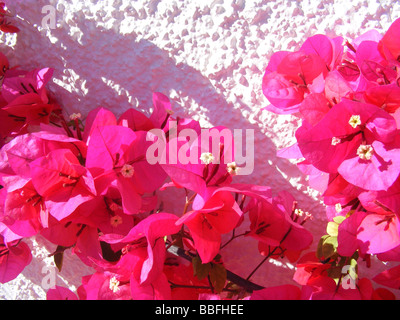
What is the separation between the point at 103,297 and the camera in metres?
0.67

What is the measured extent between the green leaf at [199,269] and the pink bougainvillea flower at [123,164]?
14 cm

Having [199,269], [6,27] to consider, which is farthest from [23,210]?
[6,27]

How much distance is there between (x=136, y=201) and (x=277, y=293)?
282mm

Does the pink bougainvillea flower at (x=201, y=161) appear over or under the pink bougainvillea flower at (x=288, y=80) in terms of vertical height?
under

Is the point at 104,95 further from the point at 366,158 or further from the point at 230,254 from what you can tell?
the point at 366,158

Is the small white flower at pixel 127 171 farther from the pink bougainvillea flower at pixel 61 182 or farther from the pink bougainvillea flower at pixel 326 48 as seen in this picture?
the pink bougainvillea flower at pixel 326 48

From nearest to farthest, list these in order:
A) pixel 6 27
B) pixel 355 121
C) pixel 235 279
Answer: pixel 355 121
pixel 235 279
pixel 6 27

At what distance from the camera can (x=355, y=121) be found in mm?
532

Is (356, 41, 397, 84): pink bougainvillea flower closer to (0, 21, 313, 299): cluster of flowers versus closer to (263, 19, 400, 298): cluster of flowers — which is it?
(263, 19, 400, 298): cluster of flowers

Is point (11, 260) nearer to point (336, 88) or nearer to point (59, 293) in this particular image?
point (59, 293)

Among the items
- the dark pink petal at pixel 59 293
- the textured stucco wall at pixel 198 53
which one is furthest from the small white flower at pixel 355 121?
the dark pink petal at pixel 59 293

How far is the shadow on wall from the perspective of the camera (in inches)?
30.5

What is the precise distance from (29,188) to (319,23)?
582mm

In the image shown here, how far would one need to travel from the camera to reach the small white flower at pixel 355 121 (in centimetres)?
53
